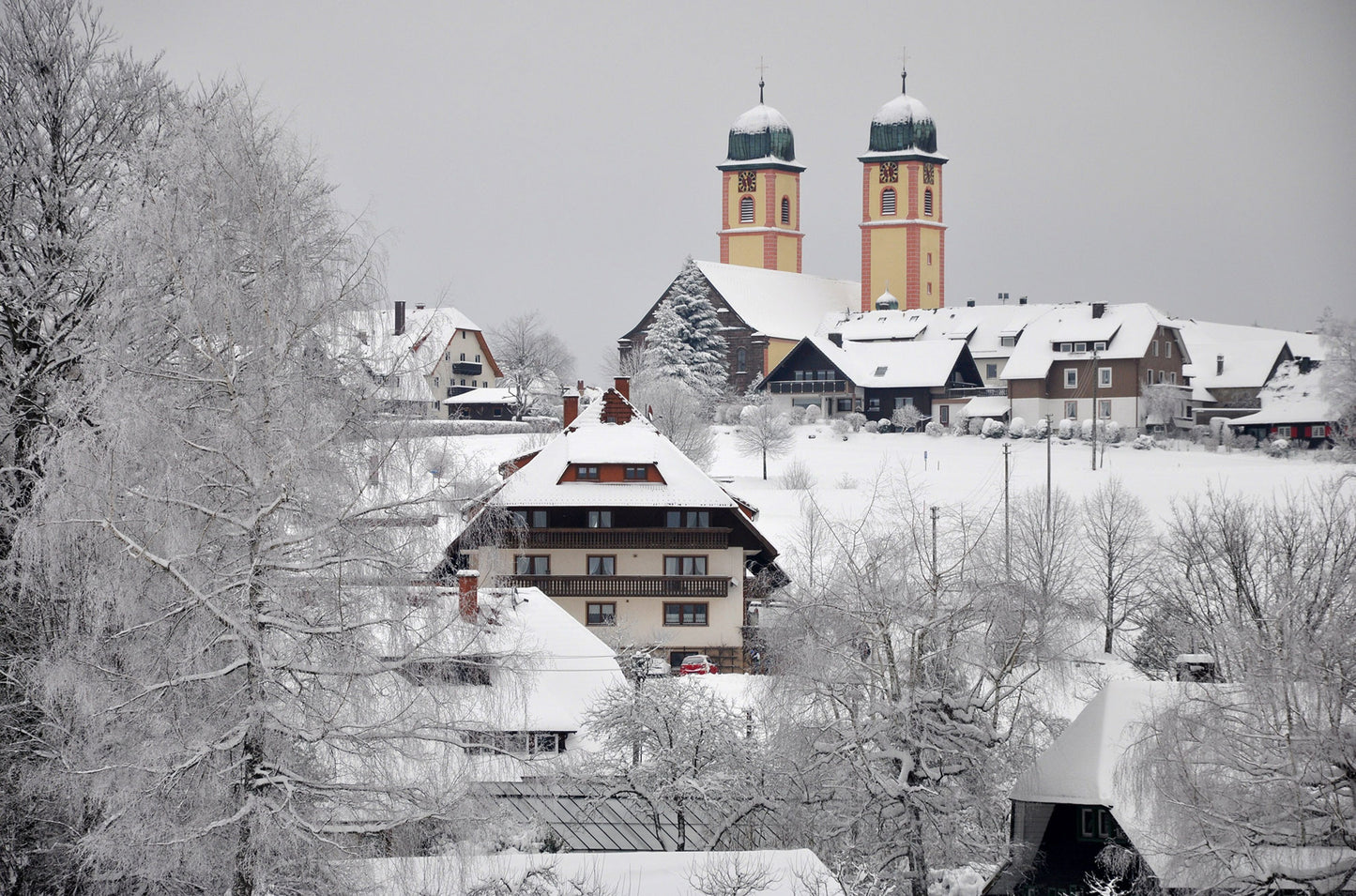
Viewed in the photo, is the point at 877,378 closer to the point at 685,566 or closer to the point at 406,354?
the point at 685,566

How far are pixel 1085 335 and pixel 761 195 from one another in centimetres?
4232

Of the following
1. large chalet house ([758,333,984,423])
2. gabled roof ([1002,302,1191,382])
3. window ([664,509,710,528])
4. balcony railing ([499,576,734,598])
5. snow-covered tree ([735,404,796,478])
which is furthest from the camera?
large chalet house ([758,333,984,423])

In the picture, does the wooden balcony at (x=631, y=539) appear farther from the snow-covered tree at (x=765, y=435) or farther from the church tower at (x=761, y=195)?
the church tower at (x=761, y=195)

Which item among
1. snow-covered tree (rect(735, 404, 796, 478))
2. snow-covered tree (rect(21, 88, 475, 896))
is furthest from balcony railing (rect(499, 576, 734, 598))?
snow-covered tree (rect(735, 404, 796, 478))

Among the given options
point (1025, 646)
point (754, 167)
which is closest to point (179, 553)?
point (1025, 646)

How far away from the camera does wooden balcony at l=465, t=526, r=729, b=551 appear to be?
133 ft

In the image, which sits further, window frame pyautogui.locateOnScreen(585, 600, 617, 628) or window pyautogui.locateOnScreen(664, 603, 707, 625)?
window pyautogui.locateOnScreen(664, 603, 707, 625)

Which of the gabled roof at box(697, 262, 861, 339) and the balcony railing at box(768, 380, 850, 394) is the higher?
the gabled roof at box(697, 262, 861, 339)

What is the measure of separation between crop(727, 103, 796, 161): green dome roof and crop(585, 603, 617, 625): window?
89.5 m

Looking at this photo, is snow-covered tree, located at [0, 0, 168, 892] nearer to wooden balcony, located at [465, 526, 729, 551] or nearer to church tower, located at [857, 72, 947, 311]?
wooden balcony, located at [465, 526, 729, 551]

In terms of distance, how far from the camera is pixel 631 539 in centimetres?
4097

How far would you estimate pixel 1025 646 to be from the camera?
1054 inches

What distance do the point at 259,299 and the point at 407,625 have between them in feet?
9.53

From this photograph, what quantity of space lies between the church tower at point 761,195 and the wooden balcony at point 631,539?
85308 mm
